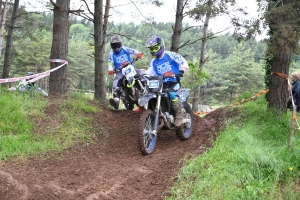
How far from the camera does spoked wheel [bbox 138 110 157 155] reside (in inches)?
224

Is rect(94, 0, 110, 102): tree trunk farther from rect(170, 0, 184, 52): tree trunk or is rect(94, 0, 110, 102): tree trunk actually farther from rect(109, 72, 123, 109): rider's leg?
rect(170, 0, 184, 52): tree trunk

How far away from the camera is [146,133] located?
5992 mm

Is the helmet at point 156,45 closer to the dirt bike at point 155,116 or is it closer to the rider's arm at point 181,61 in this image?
the rider's arm at point 181,61

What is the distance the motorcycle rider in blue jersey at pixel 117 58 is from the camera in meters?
8.25

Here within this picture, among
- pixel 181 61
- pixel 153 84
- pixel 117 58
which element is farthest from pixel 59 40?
pixel 181 61

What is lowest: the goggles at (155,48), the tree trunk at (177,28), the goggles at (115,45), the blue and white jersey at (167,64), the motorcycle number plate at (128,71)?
the motorcycle number plate at (128,71)

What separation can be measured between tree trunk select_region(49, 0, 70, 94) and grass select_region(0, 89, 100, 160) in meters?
0.60

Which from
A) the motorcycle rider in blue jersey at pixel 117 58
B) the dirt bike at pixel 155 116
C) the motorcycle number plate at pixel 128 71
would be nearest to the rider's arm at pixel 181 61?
the dirt bike at pixel 155 116

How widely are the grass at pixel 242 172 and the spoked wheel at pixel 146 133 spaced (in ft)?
3.37

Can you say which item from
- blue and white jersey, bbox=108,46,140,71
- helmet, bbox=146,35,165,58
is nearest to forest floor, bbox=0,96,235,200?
blue and white jersey, bbox=108,46,140,71

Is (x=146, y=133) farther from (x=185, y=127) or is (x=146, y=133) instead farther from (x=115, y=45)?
(x=115, y=45)

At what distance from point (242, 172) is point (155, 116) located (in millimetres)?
2419

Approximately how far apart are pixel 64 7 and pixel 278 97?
5761 mm

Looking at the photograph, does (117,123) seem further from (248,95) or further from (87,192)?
(248,95)
